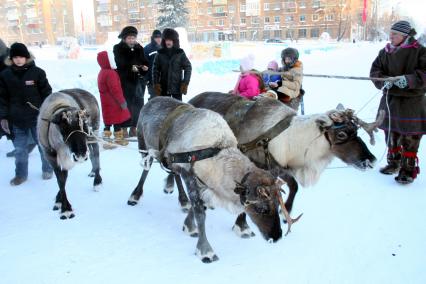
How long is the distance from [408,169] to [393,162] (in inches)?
15.3

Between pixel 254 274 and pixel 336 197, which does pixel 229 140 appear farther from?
pixel 336 197

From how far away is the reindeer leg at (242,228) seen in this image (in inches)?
146

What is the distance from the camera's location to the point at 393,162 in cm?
527

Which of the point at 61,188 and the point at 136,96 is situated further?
the point at 136,96

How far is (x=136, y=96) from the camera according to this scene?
7402 mm

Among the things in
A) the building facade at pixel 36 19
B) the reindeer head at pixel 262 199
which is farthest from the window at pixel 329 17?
the reindeer head at pixel 262 199

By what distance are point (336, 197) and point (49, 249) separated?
3321mm

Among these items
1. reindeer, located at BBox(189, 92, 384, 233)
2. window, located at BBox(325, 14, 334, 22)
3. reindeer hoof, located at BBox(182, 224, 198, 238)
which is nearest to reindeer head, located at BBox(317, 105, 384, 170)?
reindeer, located at BBox(189, 92, 384, 233)

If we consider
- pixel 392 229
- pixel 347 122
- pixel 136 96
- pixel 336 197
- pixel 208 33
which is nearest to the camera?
pixel 347 122

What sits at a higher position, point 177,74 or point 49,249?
point 177,74

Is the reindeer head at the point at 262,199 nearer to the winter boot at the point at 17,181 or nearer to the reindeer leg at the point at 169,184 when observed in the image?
the reindeer leg at the point at 169,184

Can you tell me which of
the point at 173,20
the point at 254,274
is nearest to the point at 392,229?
the point at 254,274

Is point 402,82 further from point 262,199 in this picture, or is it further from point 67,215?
point 67,215

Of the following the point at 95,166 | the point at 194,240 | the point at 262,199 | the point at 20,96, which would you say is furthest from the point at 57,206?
the point at 262,199
